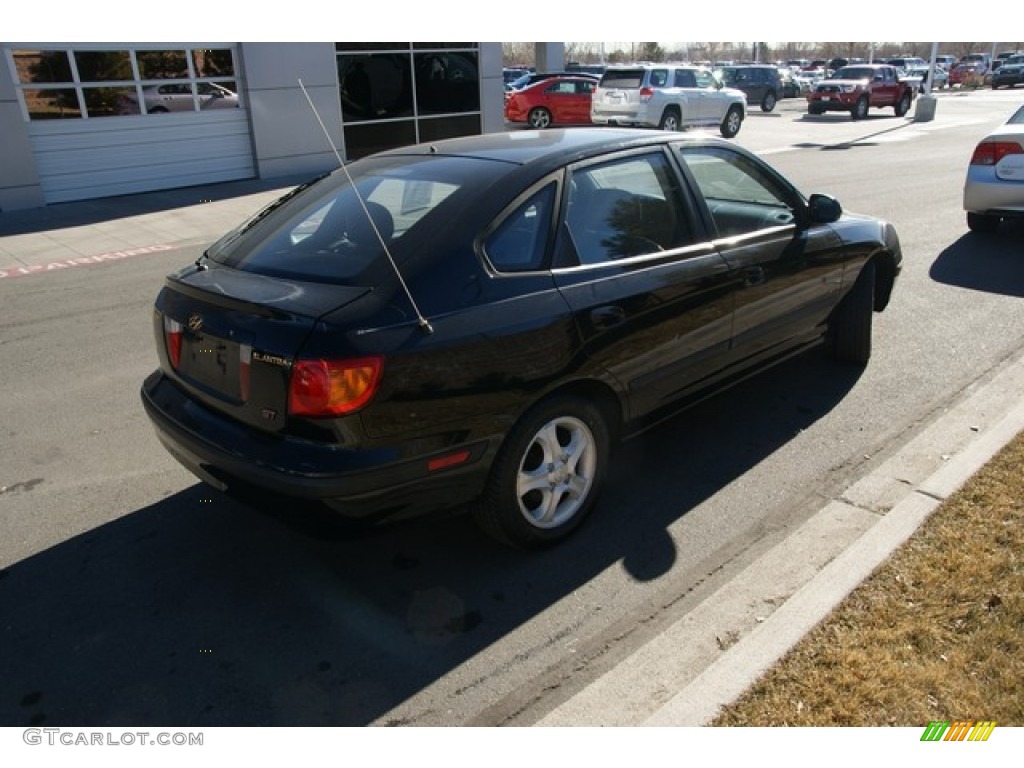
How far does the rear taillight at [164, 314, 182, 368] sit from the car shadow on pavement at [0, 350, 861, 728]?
0.79 meters

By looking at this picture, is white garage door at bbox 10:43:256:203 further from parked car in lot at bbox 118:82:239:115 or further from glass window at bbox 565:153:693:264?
glass window at bbox 565:153:693:264

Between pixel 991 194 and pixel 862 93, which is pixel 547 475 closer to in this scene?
pixel 991 194

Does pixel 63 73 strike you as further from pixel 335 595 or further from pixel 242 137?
pixel 335 595

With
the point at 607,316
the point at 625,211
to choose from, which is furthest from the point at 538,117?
the point at 607,316

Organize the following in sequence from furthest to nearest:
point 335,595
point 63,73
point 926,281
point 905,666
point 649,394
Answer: point 63,73 → point 926,281 → point 649,394 → point 335,595 → point 905,666

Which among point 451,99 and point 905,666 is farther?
point 451,99

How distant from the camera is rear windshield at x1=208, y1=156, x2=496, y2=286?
10.3 ft

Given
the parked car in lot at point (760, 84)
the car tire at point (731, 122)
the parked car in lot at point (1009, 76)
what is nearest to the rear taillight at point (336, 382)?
the car tire at point (731, 122)

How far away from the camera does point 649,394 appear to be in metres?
3.70

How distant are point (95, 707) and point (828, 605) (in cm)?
251

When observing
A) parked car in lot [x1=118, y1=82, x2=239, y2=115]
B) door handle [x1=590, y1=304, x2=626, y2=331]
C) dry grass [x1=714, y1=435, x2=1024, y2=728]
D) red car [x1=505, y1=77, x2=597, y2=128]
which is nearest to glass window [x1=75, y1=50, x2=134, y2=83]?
parked car in lot [x1=118, y1=82, x2=239, y2=115]

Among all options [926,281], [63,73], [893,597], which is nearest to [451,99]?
[63,73]

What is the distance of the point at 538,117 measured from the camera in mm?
22656
